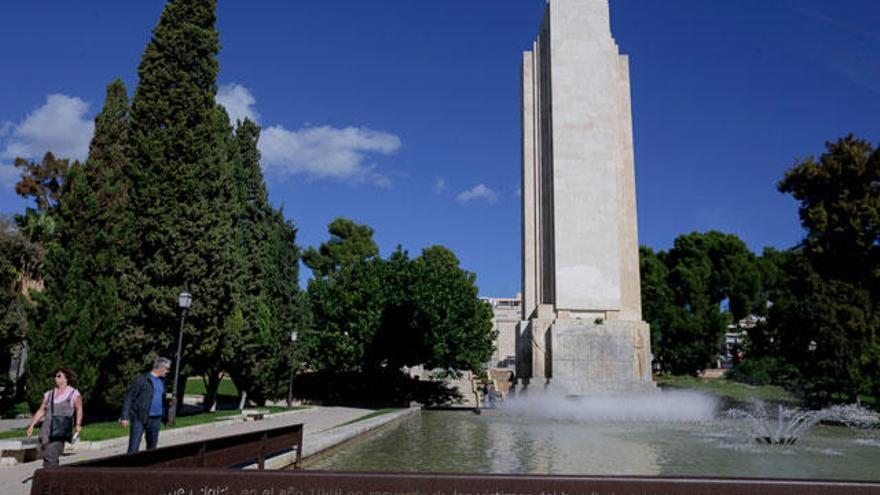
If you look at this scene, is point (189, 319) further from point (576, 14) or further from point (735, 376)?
point (735, 376)

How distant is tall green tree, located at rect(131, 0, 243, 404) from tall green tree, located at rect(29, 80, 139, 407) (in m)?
0.61

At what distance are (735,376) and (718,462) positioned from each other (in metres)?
36.5

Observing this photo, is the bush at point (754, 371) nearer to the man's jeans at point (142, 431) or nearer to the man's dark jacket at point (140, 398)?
the man's jeans at point (142, 431)

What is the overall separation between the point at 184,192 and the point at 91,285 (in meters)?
3.72

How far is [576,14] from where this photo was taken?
70.3 feet

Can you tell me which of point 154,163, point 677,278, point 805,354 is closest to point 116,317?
point 154,163

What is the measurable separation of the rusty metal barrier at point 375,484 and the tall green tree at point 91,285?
35.6ft

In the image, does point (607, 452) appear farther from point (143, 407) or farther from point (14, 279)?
point (14, 279)

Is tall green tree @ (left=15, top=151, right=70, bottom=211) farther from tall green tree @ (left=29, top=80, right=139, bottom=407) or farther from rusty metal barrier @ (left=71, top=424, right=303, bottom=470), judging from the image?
rusty metal barrier @ (left=71, top=424, right=303, bottom=470)

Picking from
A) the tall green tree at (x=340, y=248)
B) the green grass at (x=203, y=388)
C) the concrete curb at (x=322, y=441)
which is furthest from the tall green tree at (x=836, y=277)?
the tall green tree at (x=340, y=248)

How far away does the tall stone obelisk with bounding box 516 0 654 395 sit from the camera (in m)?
18.7

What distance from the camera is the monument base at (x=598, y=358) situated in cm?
1828

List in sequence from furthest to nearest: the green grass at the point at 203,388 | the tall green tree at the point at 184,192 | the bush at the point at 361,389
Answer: the green grass at the point at 203,388 → the bush at the point at 361,389 → the tall green tree at the point at 184,192

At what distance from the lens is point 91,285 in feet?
44.7
